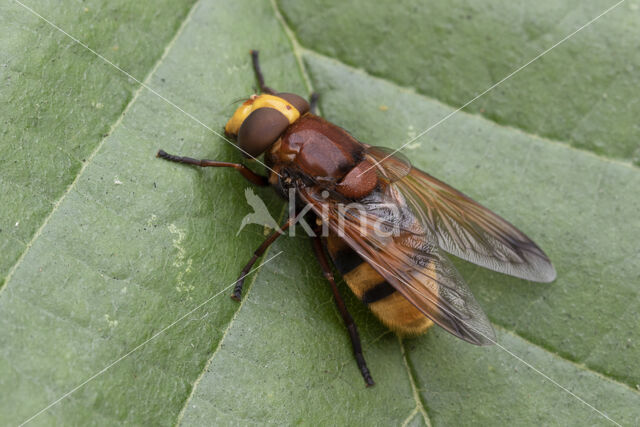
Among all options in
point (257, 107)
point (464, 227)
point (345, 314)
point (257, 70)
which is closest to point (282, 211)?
point (257, 107)

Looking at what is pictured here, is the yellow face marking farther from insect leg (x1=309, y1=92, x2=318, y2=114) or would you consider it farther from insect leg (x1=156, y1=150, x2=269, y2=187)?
insect leg (x1=309, y1=92, x2=318, y2=114)

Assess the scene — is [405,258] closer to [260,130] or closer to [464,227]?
[464,227]

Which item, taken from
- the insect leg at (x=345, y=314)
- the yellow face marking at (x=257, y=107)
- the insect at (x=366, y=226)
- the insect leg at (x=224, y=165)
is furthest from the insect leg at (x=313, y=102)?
the insect leg at (x=345, y=314)

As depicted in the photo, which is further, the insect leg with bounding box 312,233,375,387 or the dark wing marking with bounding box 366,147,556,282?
the dark wing marking with bounding box 366,147,556,282

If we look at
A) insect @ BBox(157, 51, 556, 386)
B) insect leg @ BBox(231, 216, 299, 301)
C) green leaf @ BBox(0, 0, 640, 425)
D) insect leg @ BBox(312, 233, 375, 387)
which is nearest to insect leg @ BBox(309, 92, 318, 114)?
green leaf @ BBox(0, 0, 640, 425)

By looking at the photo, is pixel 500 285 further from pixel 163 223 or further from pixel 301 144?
pixel 163 223

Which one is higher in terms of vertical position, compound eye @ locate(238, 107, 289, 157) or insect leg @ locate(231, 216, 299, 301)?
compound eye @ locate(238, 107, 289, 157)
